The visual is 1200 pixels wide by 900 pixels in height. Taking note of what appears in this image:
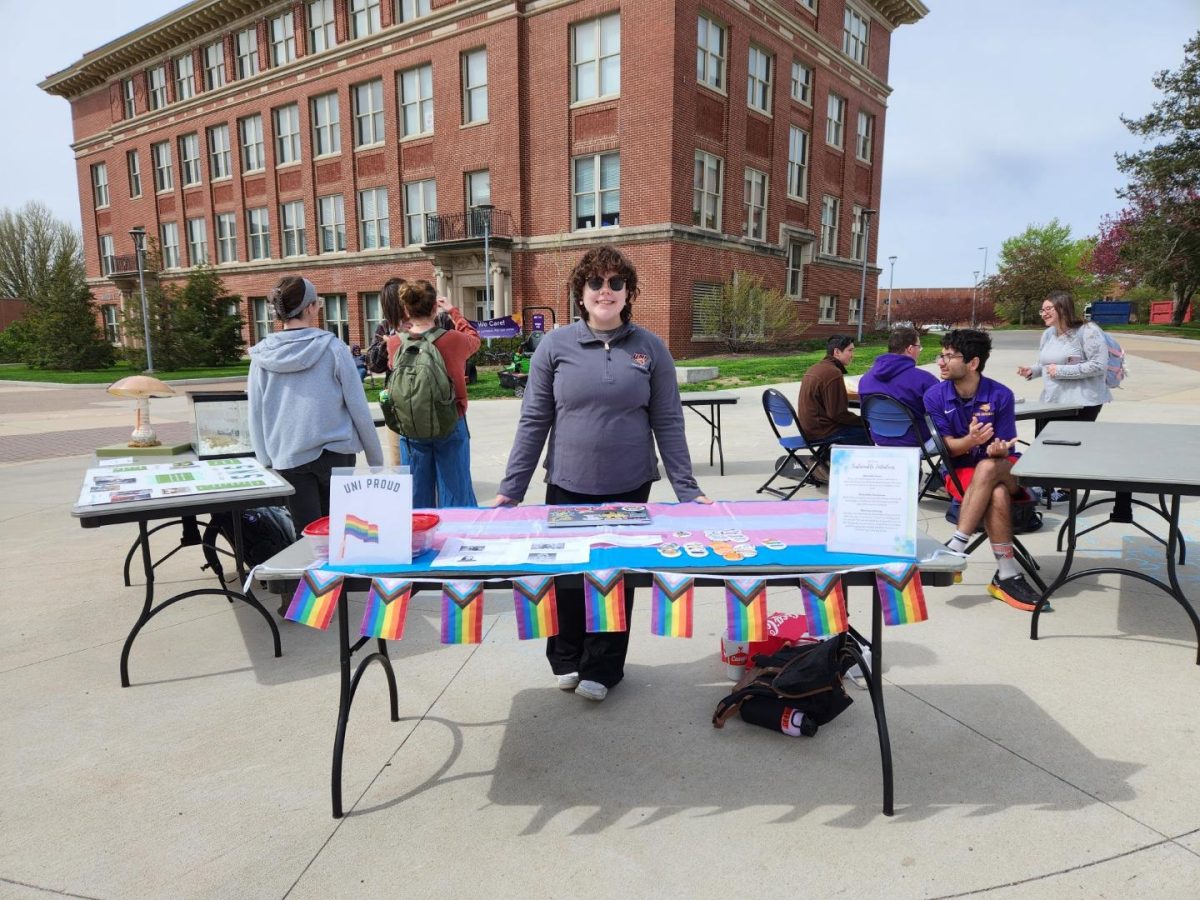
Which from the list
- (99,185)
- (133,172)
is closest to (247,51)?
(133,172)

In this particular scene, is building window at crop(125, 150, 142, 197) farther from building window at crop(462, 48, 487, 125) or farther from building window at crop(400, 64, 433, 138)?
building window at crop(462, 48, 487, 125)

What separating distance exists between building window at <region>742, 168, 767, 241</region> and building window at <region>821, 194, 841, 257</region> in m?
4.64

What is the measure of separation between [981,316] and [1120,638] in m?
73.4

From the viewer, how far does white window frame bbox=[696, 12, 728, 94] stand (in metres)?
22.3

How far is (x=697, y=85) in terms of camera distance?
2214 centimetres

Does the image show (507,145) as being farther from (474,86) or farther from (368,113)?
(368,113)

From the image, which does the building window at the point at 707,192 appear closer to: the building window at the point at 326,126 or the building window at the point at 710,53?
the building window at the point at 710,53

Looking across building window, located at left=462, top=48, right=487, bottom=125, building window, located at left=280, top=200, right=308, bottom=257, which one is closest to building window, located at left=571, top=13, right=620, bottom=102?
building window, located at left=462, top=48, right=487, bottom=125

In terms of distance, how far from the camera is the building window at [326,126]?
1115 inches

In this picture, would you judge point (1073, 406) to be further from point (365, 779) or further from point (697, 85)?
point (697, 85)

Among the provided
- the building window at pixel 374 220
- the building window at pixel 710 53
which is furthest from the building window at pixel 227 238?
the building window at pixel 710 53

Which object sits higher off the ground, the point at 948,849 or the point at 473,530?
the point at 473,530

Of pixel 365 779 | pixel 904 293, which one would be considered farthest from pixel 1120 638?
pixel 904 293

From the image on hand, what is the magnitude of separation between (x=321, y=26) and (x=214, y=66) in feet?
24.1
